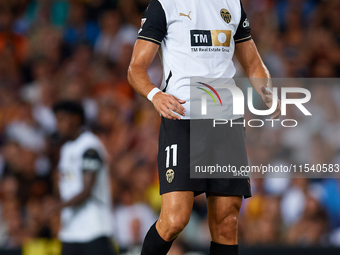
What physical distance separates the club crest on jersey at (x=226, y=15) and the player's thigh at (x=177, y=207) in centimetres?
125

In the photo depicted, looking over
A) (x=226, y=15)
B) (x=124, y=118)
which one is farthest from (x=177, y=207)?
(x=124, y=118)

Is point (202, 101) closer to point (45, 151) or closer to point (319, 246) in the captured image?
point (319, 246)

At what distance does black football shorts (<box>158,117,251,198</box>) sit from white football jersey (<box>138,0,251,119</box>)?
15 centimetres

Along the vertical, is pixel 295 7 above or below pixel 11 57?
above

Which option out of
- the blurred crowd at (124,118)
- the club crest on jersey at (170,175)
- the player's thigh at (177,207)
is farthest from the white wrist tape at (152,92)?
the blurred crowd at (124,118)

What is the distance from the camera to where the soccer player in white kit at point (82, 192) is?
5.57 meters

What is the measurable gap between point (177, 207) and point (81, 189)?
7.95 ft

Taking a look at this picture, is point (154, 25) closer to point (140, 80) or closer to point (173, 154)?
point (140, 80)

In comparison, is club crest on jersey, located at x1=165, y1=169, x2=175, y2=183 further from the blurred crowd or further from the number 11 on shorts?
the blurred crowd

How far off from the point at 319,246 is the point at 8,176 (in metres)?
4.25

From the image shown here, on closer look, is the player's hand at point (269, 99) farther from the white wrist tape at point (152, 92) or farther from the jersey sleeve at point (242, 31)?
the white wrist tape at point (152, 92)

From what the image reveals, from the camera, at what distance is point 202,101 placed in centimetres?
364

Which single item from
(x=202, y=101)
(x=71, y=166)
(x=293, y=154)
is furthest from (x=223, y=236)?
(x=293, y=154)

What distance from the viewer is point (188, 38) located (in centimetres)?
360
